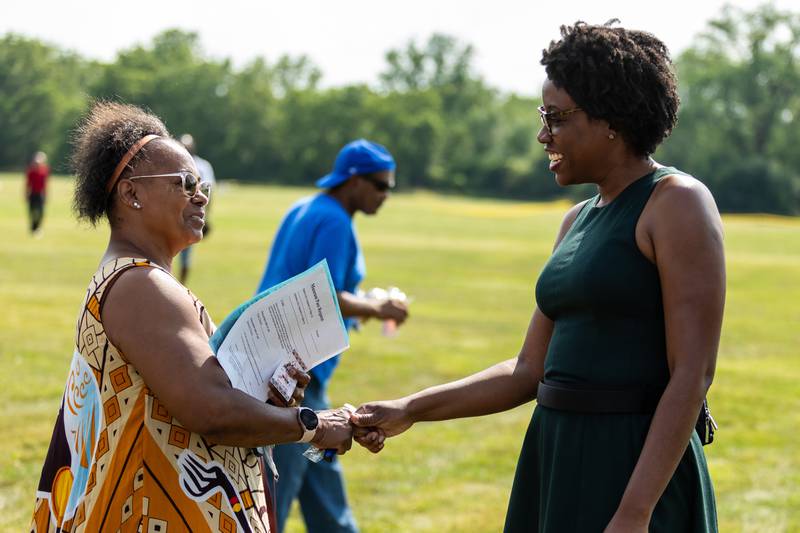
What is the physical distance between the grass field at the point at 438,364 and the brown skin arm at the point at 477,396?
1.28m

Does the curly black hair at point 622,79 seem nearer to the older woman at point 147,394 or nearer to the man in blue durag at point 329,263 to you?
the older woman at point 147,394

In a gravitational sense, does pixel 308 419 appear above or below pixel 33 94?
below

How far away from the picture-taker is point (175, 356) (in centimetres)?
287

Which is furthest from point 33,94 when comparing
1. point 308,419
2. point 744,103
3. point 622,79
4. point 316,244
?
point 622,79

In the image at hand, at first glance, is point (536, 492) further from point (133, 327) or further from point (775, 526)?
point (775, 526)

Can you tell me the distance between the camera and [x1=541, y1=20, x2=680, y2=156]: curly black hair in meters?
3.00

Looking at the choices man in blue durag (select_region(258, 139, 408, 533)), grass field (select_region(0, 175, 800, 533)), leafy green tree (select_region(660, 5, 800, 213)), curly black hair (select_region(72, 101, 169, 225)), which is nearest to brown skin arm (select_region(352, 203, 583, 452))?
curly black hair (select_region(72, 101, 169, 225))

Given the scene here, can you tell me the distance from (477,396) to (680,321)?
3.27 feet

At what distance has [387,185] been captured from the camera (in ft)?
20.9

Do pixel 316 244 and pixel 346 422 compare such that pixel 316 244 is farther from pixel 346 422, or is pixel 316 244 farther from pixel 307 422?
pixel 307 422

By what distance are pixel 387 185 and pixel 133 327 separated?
362 cm

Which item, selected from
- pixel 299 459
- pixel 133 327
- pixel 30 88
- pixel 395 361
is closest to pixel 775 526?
pixel 299 459

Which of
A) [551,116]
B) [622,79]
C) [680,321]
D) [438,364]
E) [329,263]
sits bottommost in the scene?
[438,364]

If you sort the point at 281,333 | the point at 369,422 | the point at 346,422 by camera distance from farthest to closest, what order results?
the point at 369,422
the point at 346,422
the point at 281,333
